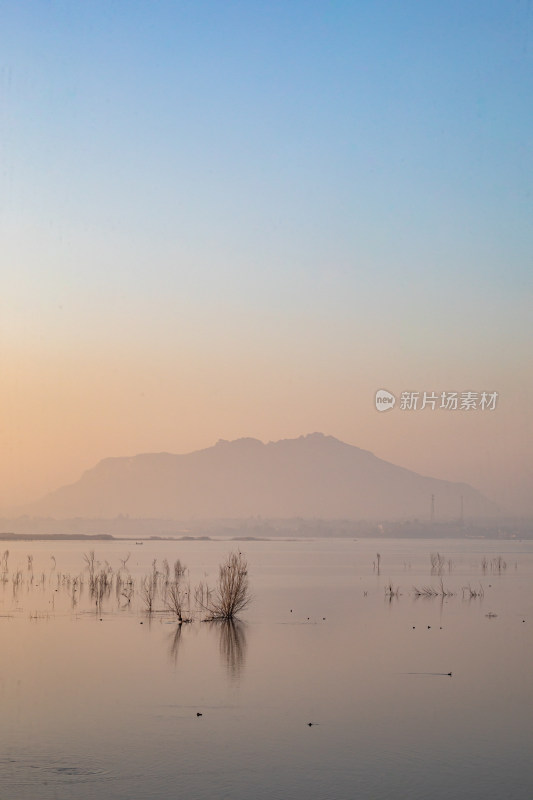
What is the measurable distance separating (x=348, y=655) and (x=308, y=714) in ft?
19.6

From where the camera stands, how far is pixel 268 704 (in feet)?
47.0

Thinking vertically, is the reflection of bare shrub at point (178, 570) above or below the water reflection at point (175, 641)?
above

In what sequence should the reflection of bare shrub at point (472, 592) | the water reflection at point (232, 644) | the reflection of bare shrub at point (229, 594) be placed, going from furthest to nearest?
the reflection of bare shrub at point (472, 592) → the reflection of bare shrub at point (229, 594) → the water reflection at point (232, 644)

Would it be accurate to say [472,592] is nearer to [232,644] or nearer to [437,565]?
[232,644]

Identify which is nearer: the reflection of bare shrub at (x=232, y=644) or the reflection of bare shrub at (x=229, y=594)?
the reflection of bare shrub at (x=232, y=644)

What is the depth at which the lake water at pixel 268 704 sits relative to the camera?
10.3 metres

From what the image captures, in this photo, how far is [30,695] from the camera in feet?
49.0

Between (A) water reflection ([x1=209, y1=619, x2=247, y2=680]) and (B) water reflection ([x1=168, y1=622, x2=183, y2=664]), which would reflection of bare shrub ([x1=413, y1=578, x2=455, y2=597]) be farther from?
(B) water reflection ([x1=168, y1=622, x2=183, y2=664])

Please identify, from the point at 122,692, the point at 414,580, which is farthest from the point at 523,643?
the point at 414,580

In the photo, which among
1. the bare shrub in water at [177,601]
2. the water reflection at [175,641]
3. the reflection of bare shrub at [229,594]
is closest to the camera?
the water reflection at [175,641]

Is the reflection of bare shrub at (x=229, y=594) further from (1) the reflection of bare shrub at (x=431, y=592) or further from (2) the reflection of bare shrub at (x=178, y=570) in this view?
(1) the reflection of bare shrub at (x=431, y=592)

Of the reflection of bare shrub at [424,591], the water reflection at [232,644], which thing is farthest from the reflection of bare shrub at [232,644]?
the reflection of bare shrub at [424,591]

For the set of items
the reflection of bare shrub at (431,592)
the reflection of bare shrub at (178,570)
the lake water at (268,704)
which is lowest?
the lake water at (268,704)

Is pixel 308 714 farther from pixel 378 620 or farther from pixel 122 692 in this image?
pixel 378 620
